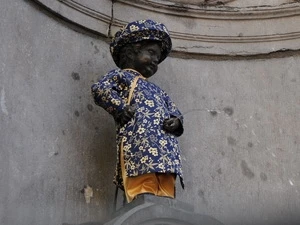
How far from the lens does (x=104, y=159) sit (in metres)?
3.03

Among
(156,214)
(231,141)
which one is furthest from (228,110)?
(156,214)

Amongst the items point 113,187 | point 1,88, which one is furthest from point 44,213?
point 1,88

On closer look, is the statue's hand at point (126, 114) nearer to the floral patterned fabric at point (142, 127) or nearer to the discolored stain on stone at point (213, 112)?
the floral patterned fabric at point (142, 127)

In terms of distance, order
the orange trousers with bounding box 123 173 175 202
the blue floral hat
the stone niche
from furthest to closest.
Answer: the stone niche → the blue floral hat → the orange trousers with bounding box 123 173 175 202

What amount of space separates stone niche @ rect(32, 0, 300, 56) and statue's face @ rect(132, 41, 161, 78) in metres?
0.60

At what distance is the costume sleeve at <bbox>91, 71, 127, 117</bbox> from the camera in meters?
2.71

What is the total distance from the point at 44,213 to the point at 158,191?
0.52 metres

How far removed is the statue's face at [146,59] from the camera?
2.94 m

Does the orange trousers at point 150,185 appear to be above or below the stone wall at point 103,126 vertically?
below

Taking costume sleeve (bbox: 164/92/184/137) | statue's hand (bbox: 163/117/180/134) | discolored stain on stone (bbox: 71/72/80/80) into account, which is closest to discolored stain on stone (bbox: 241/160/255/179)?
costume sleeve (bbox: 164/92/184/137)

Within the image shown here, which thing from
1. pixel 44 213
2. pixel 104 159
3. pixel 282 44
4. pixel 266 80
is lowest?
pixel 44 213

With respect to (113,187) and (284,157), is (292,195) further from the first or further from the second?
(113,187)

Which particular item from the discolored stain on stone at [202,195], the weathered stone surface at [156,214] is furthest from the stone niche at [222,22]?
the weathered stone surface at [156,214]

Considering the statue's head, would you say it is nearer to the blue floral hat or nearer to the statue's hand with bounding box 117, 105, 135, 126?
the blue floral hat
